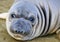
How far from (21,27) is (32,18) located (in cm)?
14

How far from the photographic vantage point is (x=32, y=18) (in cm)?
203

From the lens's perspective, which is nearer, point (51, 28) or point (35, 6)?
point (35, 6)

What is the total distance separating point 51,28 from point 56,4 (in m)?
0.23

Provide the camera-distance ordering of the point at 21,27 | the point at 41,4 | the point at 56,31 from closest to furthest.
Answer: the point at 21,27 → the point at 41,4 → the point at 56,31

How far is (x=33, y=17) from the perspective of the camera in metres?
2.04

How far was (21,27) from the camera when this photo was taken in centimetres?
196

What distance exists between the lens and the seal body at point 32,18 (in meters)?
1.99

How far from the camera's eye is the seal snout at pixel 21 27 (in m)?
1.95

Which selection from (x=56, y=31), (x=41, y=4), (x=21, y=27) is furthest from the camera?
(x=56, y=31)

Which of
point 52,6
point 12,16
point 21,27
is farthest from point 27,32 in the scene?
point 52,6

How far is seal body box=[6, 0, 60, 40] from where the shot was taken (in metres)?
1.99

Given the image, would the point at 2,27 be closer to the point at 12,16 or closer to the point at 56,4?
the point at 12,16

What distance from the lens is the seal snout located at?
1.95 metres

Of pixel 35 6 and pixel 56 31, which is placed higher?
pixel 35 6
